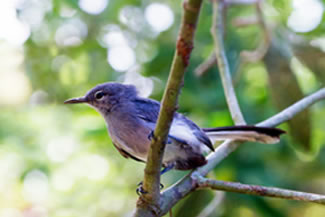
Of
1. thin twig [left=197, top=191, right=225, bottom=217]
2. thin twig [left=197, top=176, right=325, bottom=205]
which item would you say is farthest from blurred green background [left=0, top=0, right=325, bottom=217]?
thin twig [left=197, top=176, right=325, bottom=205]

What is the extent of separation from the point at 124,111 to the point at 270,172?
1404 mm

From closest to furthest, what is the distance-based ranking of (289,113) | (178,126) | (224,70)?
(289,113)
(178,126)
(224,70)

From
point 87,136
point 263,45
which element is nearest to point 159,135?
point 87,136

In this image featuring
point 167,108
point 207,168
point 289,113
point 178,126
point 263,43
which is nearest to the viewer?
point 167,108

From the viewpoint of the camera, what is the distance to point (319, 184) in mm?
4031

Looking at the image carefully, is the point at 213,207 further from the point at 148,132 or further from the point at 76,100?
the point at 76,100

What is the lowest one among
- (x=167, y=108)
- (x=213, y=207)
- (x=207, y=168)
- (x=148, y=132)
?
(x=213, y=207)

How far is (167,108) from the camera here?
1557 mm

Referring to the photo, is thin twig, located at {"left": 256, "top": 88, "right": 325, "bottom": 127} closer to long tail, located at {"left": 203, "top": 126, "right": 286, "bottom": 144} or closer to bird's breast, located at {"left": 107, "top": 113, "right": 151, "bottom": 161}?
long tail, located at {"left": 203, "top": 126, "right": 286, "bottom": 144}

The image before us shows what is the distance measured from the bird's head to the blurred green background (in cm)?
27

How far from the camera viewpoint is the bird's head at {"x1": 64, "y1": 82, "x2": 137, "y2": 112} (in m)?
2.95

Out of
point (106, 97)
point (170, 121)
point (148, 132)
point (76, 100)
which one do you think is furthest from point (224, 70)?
point (170, 121)

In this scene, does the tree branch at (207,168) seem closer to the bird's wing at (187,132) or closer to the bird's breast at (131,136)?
the bird's wing at (187,132)

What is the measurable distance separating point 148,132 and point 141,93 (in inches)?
24.6
